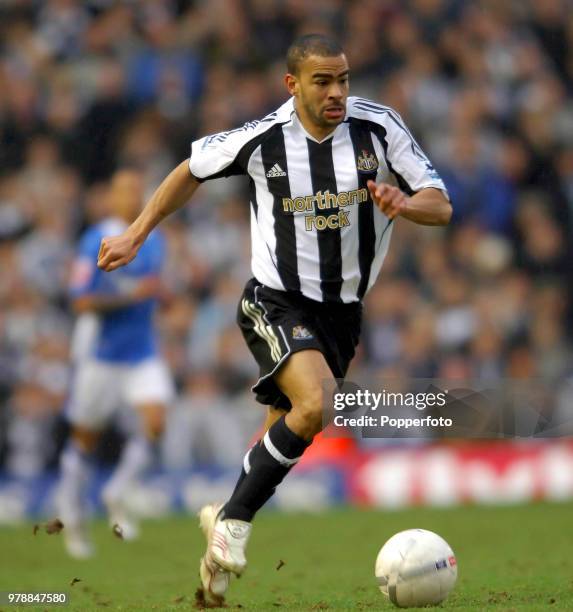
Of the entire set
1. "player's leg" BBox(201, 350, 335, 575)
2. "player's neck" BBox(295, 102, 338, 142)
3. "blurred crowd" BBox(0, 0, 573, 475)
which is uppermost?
"blurred crowd" BBox(0, 0, 573, 475)

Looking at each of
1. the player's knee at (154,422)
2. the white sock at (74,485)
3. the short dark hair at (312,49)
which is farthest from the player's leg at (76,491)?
the short dark hair at (312,49)

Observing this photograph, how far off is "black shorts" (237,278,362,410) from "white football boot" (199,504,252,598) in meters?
0.69

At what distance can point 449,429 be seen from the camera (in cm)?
667

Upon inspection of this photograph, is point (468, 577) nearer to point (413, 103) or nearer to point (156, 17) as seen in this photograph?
point (413, 103)

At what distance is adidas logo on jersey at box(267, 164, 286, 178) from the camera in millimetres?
6199

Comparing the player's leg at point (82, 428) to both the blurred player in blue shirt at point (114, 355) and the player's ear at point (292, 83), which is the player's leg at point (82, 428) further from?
the player's ear at point (292, 83)

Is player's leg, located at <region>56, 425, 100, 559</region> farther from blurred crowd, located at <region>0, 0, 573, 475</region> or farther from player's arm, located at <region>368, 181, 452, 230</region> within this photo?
player's arm, located at <region>368, 181, 452, 230</region>

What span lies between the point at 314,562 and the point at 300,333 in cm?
309

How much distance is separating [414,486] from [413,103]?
5.03 m

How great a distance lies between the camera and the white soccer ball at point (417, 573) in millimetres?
5664

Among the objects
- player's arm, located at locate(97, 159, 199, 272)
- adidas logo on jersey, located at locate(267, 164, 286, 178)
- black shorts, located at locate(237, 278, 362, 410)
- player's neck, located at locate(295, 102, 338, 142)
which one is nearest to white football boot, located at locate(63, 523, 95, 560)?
black shorts, located at locate(237, 278, 362, 410)

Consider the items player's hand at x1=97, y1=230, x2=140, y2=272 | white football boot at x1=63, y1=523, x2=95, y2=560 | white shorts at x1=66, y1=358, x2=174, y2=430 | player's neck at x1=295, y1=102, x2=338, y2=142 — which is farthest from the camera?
white shorts at x1=66, y1=358, x2=174, y2=430

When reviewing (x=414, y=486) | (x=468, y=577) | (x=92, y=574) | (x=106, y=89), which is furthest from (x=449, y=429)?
(x=106, y=89)

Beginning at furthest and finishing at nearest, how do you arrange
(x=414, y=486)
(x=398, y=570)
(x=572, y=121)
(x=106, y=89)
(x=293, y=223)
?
(x=572, y=121) < (x=106, y=89) < (x=414, y=486) < (x=293, y=223) < (x=398, y=570)
